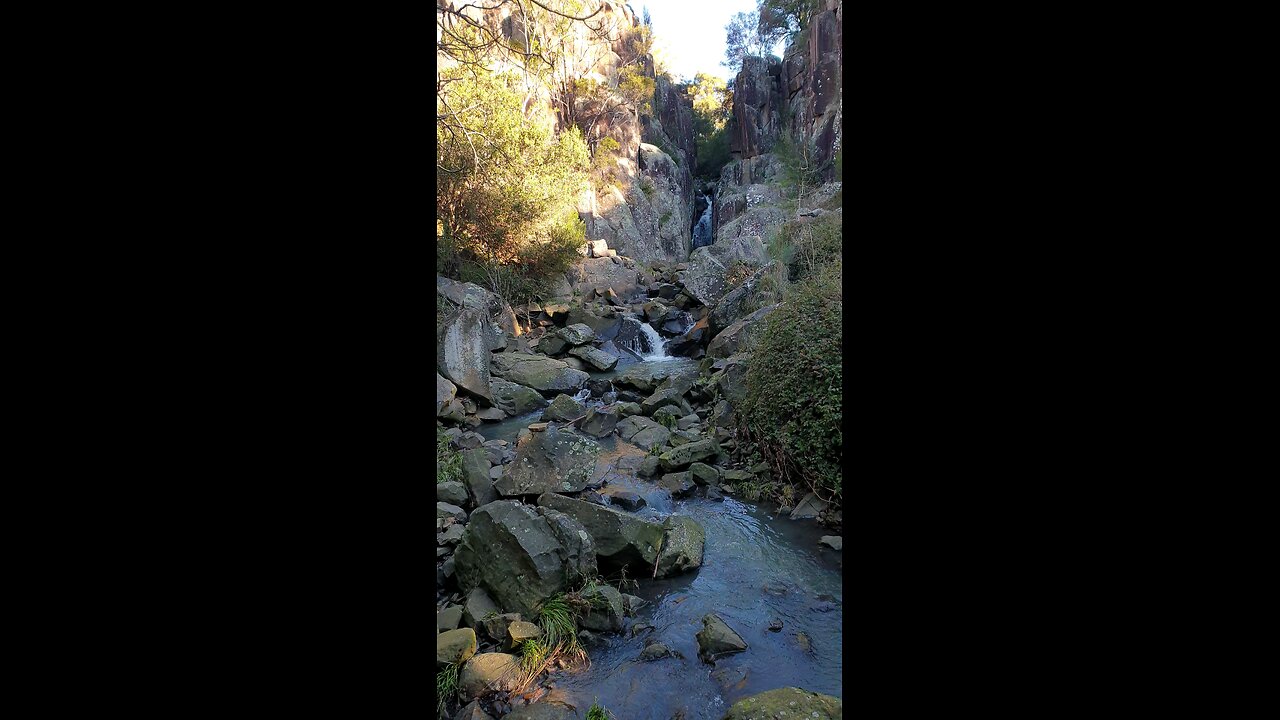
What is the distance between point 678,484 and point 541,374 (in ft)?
15.2

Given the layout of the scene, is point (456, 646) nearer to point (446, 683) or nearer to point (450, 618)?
point (446, 683)

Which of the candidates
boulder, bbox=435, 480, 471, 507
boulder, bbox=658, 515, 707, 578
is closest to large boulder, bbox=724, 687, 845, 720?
boulder, bbox=658, 515, 707, 578

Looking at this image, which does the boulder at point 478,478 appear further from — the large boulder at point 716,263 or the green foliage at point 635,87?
the green foliage at point 635,87

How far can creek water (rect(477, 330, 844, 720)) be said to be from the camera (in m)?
3.39

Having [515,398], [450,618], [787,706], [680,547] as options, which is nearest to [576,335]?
[515,398]

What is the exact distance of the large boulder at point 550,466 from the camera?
225 inches

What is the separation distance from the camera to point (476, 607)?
384 centimetres

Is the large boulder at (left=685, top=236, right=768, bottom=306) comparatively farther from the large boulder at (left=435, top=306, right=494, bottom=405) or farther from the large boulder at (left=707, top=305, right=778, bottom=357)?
the large boulder at (left=435, top=306, right=494, bottom=405)

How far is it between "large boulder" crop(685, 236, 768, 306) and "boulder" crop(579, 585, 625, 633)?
10.2 m

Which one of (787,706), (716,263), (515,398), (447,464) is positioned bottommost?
(787,706)

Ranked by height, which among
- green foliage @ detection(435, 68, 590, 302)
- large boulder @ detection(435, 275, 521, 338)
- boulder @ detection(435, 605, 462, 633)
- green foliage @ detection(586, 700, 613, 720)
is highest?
green foliage @ detection(435, 68, 590, 302)
